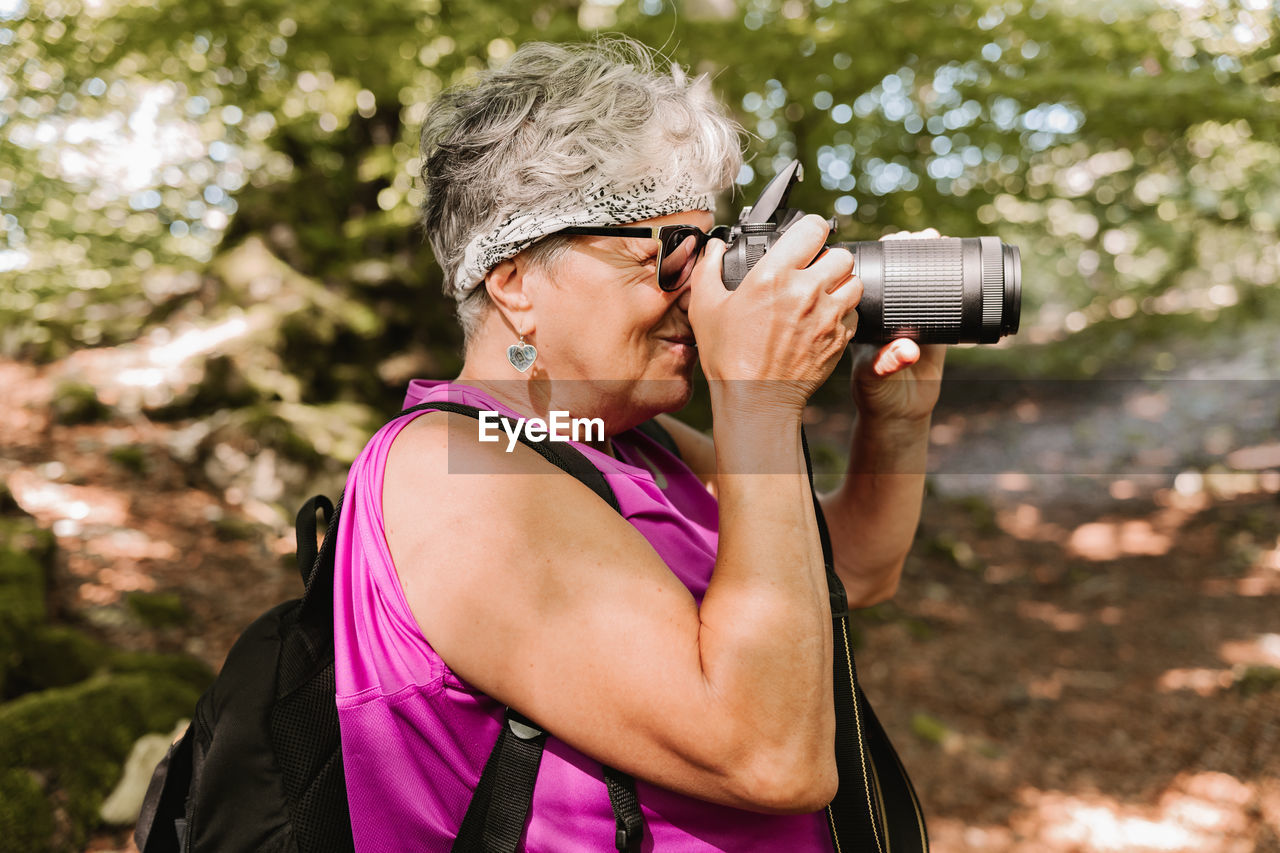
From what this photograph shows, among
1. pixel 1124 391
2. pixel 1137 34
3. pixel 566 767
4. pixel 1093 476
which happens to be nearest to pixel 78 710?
pixel 566 767

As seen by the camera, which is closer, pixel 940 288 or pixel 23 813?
pixel 940 288

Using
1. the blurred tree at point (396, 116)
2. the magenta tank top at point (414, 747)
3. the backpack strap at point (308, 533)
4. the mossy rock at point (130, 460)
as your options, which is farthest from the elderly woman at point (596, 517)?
the mossy rock at point (130, 460)

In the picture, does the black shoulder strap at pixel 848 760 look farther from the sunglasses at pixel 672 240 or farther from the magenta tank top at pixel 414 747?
the sunglasses at pixel 672 240

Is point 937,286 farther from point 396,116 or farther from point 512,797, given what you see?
point 396,116

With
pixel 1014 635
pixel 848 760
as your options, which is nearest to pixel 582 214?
pixel 848 760

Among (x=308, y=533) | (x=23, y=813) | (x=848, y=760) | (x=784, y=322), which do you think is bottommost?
(x=23, y=813)

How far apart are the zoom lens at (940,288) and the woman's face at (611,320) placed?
0.98ft

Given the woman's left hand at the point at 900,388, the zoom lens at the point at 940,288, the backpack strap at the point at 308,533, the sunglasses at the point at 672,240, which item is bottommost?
the backpack strap at the point at 308,533

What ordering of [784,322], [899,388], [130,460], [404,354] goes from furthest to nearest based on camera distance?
[404,354] → [130,460] → [899,388] → [784,322]

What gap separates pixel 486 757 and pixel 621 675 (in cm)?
27

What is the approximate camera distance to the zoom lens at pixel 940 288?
132 centimetres

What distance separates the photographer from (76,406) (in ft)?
16.0

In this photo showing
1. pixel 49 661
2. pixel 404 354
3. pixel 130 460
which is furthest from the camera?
pixel 404 354

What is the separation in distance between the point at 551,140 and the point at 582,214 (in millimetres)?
122
